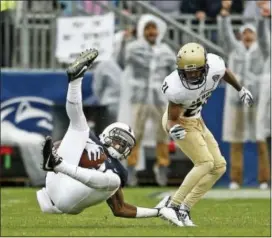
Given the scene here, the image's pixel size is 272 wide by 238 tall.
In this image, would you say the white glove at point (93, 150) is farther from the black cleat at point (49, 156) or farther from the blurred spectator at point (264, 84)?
the blurred spectator at point (264, 84)

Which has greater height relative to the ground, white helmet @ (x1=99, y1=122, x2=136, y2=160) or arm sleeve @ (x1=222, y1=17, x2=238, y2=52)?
arm sleeve @ (x1=222, y1=17, x2=238, y2=52)

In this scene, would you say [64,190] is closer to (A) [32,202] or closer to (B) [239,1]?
(A) [32,202]

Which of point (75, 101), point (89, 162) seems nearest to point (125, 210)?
point (89, 162)

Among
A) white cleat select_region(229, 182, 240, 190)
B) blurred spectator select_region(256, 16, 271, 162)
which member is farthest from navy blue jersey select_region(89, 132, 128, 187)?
blurred spectator select_region(256, 16, 271, 162)

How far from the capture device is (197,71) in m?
10.1

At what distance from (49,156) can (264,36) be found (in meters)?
6.31

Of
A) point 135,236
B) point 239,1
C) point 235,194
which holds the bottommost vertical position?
point 235,194

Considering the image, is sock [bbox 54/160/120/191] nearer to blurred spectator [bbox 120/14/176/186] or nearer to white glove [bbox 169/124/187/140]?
white glove [bbox 169/124/187/140]

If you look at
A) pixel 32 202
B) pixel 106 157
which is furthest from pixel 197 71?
pixel 32 202

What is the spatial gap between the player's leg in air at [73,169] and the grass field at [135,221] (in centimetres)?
24

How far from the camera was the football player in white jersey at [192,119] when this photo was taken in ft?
33.0

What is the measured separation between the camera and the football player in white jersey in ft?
33.0

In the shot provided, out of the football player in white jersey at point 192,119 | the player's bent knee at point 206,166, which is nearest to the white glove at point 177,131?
the football player in white jersey at point 192,119

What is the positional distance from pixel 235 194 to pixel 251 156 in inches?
61.4
